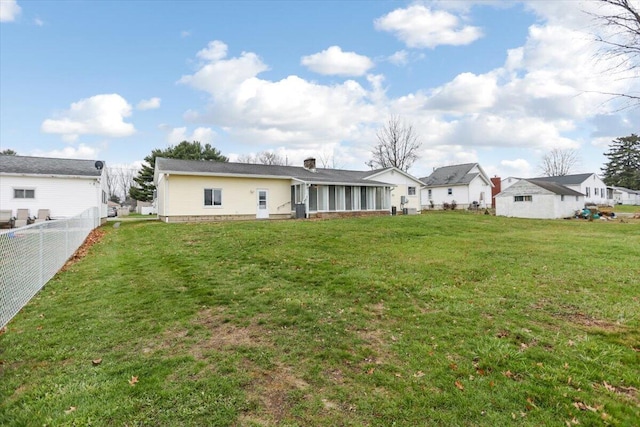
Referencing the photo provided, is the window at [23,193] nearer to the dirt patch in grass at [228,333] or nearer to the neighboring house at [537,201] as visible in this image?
the dirt patch in grass at [228,333]

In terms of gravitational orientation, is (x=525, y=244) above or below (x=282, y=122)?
below

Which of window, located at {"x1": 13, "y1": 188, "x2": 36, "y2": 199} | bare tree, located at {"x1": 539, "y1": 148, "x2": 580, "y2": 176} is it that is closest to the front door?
window, located at {"x1": 13, "y1": 188, "x2": 36, "y2": 199}

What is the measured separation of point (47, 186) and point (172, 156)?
23.6m

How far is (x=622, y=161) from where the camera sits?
61688 mm

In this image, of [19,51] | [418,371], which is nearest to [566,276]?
[418,371]

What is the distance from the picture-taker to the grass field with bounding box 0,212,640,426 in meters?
2.90

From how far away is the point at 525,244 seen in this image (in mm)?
11977

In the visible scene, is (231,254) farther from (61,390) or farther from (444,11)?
(444,11)

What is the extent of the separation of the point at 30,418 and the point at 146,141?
4490 cm

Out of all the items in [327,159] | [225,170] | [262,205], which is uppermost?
[327,159]

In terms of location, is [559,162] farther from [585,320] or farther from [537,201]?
[585,320]

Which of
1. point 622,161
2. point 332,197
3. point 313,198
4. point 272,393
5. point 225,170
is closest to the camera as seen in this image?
point 272,393

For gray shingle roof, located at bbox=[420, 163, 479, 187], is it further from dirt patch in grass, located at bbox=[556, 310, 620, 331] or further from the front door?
dirt patch in grass, located at bbox=[556, 310, 620, 331]

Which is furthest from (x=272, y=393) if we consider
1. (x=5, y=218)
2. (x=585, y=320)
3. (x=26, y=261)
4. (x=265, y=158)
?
(x=265, y=158)
